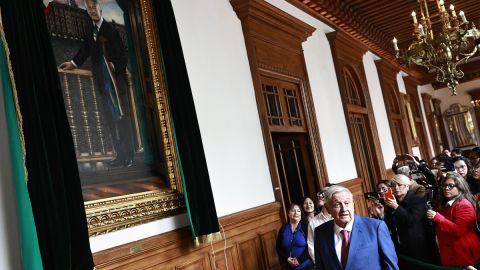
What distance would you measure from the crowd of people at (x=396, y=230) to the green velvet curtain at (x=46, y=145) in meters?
1.84

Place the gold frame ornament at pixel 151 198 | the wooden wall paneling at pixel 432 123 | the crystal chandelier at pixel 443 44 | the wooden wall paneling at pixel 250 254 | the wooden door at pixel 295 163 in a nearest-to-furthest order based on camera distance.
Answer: the gold frame ornament at pixel 151 198
the wooden wall paneling at pixel 250 254
the crystal chandelier at pixel 443 44
the wooden door at pixel 295 163
the wooden wall paneling at pixel 432 123

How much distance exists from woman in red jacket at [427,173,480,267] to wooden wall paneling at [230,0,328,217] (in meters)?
2.87

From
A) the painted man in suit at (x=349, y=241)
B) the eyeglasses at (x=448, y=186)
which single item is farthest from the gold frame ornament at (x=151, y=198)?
the eyeglasses at (x=448, y=186)

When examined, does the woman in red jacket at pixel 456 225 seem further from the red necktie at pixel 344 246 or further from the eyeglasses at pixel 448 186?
the red necktie at pixel 344 246

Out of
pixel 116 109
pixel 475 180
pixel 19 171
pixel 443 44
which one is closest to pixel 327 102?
pixel 443 44

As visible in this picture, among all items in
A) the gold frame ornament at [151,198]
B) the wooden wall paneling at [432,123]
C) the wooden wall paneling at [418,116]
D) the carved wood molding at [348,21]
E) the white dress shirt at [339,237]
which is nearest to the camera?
the white dress shirt at [339,237]

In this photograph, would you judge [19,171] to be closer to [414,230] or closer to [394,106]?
[414,230]

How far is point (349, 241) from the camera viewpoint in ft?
10.2

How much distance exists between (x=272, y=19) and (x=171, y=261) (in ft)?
15.6

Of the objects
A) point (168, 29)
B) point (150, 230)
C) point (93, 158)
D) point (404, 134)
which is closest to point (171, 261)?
point (150, 230)

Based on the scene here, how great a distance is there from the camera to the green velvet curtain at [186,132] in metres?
4.75

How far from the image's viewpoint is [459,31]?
719 centimetres

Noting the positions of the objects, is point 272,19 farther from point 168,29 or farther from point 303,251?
point 303,251

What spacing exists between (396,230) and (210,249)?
6.81 ft
